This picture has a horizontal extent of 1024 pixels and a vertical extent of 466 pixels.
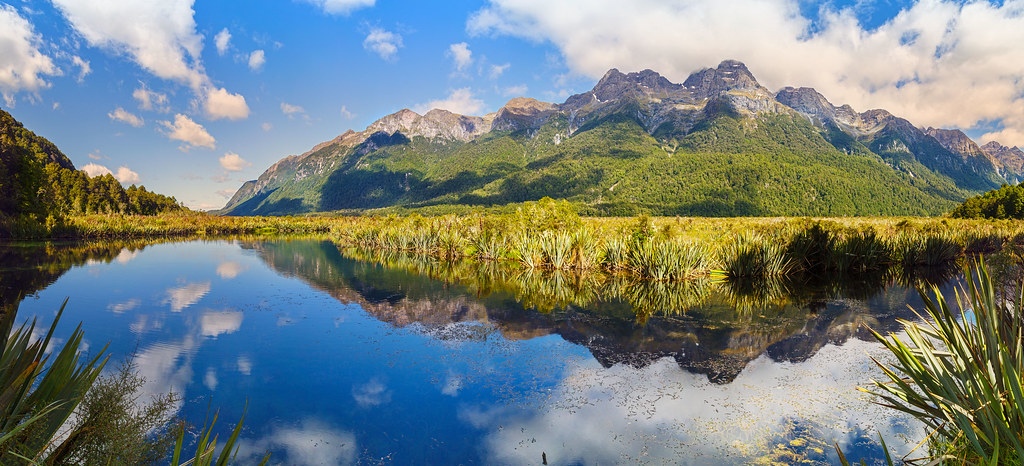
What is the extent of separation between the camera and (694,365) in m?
8.03

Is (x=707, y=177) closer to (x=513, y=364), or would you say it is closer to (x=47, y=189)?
(x=47, y=189)

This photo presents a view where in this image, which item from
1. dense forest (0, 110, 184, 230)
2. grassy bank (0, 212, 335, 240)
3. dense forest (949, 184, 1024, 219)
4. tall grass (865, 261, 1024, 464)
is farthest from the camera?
dense forest (949, 184, 1024, 219)

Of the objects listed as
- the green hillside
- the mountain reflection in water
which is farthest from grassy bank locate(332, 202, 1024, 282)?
the green hillside

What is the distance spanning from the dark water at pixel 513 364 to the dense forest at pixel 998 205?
45.6 meters

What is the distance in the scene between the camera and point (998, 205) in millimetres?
47594

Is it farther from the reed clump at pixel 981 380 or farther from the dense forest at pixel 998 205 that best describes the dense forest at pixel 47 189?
the dense forest at pixel 998 205

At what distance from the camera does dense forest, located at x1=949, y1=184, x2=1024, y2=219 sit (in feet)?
148

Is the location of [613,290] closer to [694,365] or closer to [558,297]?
[558,297]

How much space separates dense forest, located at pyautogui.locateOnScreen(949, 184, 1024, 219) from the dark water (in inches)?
1795

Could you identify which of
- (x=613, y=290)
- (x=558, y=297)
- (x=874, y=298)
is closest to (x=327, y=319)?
(x=558, y=297)

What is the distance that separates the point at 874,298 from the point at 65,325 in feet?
68.7

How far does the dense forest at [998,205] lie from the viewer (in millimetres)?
45031

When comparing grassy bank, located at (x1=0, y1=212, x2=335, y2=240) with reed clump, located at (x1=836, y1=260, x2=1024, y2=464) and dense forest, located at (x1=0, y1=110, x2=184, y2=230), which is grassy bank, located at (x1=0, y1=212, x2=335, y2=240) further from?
reed clump, located at (x1=836, y1=260, x2=1024, y2=464)

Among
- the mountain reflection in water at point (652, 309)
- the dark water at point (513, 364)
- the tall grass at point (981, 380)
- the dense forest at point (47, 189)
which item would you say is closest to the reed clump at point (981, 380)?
the tall grass at point (981, 380)
